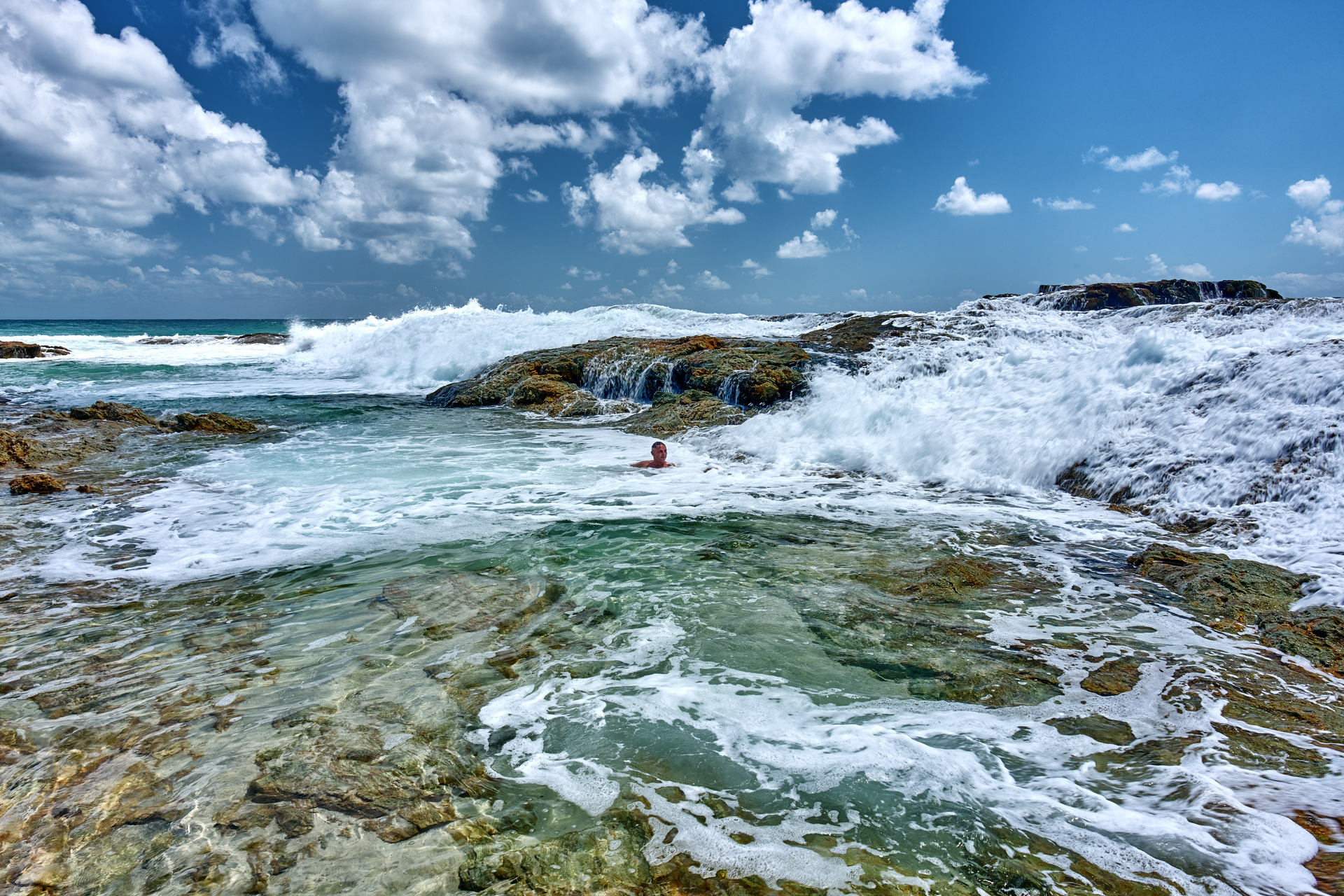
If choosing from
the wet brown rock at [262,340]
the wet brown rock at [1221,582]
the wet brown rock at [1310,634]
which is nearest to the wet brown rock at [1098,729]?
the wet brown rock at [1310,634]

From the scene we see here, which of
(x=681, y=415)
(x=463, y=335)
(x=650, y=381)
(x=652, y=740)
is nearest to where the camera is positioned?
(x=652, y=740)

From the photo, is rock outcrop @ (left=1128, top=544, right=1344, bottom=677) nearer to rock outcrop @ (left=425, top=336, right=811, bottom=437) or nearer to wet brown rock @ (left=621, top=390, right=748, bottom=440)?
wet brown rock @ (left=621, top=390, right=748, bottom=440)

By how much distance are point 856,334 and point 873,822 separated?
16151 mm

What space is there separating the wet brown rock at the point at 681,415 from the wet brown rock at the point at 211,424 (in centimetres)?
711

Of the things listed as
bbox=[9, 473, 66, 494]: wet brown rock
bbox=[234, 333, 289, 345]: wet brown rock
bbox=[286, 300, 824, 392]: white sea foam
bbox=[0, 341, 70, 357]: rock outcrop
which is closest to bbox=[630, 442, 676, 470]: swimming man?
bbox=[9, 473, 66, 494]: wet brown rock

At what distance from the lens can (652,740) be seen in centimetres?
287

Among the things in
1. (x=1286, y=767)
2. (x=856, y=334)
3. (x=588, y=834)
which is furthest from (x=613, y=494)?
(x=856, y=334)

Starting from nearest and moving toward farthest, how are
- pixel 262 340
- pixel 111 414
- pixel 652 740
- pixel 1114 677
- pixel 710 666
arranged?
pixel 652 740 < pixel 1114 677 < pixel 710 666 < pixel 111 414 < pixel 262 340

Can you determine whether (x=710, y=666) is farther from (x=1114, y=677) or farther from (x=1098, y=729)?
(x=1114, y=677)

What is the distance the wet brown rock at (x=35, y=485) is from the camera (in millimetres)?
7081

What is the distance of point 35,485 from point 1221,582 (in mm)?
11284

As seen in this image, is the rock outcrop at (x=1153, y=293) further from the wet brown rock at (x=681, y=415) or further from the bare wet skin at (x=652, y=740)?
the bare wet skin at (x=652, y=740)

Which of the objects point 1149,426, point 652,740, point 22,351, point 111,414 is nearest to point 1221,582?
point 1149,426

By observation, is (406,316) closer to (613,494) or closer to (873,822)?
(613,494)
